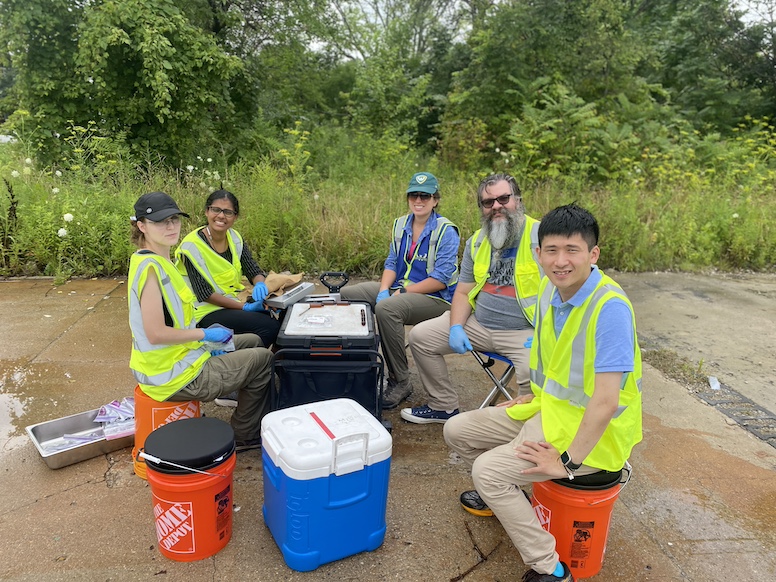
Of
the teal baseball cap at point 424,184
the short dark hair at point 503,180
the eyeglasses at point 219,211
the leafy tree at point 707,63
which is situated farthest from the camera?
the leafy tree at point 707,63

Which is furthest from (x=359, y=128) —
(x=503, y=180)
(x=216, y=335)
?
(x=216, y=335)

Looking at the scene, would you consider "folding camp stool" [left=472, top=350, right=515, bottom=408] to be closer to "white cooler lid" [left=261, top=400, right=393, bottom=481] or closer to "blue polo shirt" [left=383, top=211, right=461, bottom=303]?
"blue polo shirt" [left=383, top=211, right=461, bottom=303]

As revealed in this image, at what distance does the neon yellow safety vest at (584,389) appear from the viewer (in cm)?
199

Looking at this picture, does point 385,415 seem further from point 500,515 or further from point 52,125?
point 52,125

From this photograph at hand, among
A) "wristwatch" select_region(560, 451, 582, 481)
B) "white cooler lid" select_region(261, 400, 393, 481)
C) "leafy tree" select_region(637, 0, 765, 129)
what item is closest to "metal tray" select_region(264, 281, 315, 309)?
"white cooler lid" select_region(261, 400, 393, 481)

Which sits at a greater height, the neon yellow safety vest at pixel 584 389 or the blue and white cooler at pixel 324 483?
the neon yellow safety vest at pixel 584 389

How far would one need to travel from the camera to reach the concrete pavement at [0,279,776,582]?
7.28 ft

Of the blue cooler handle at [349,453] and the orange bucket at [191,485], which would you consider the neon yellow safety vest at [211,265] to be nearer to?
the orange bucket at [191,485]

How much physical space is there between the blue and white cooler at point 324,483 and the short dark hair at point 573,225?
3.41ft

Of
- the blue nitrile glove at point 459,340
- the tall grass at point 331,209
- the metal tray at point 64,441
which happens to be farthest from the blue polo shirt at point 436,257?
the tall grass at point 331,209

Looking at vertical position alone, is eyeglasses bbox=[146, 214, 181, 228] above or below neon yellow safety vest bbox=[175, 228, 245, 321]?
above

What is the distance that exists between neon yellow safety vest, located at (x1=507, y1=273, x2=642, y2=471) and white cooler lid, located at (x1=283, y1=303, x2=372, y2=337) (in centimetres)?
106

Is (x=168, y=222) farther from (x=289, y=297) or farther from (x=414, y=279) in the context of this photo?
(x=414, y=279)

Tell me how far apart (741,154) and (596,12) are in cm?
391
